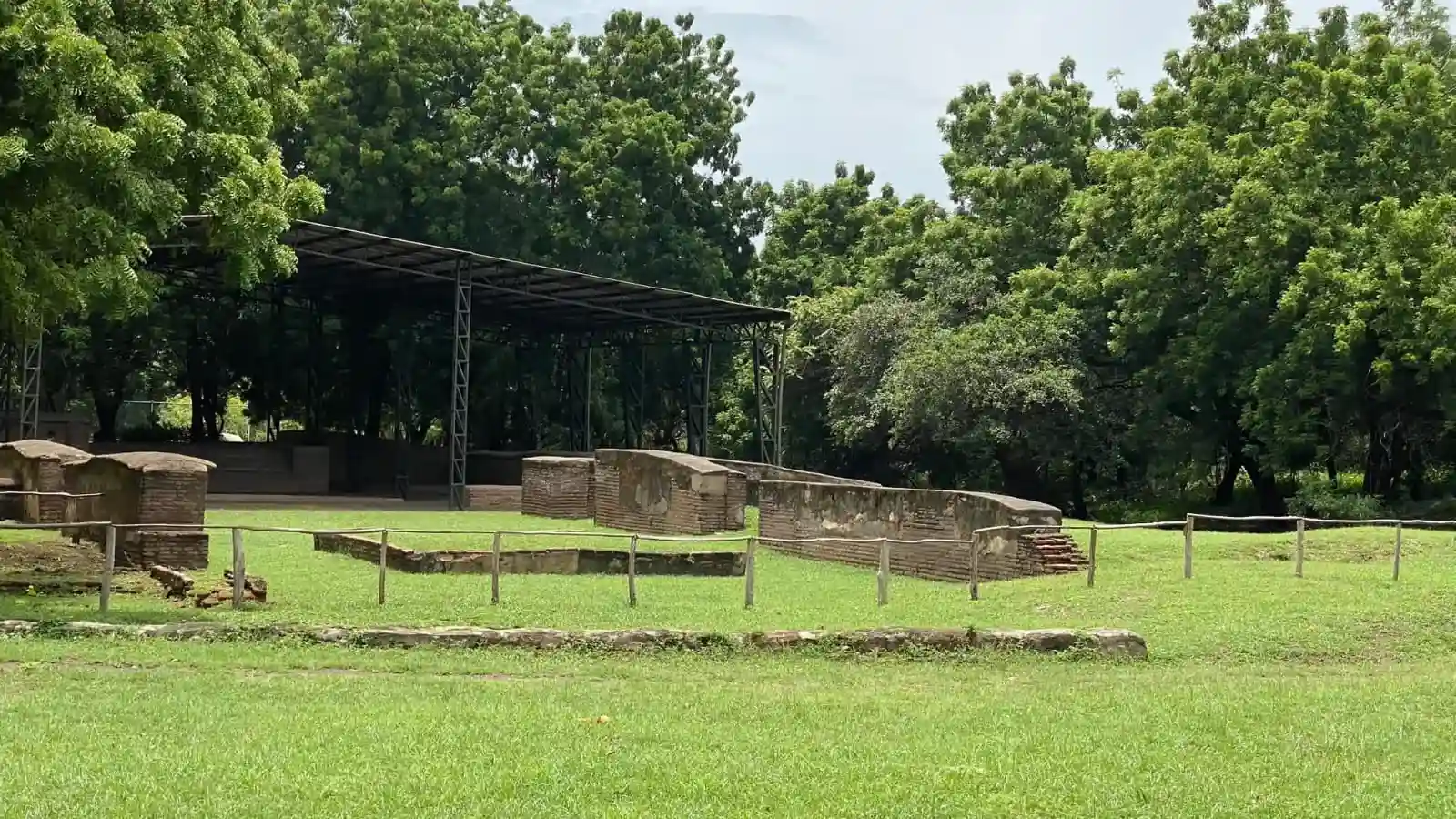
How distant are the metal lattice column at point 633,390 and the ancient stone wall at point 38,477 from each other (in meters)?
21.3

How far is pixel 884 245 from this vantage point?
45.6 meters

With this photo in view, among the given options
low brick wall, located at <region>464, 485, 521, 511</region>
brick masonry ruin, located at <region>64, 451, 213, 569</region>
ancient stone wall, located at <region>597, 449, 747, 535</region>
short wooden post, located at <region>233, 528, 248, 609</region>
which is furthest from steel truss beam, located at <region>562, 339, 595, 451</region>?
short wooden post, located at <region>233, 528, 248, 609</region>

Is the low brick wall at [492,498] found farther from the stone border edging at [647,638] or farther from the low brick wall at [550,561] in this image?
the stone border edging at [647,638]

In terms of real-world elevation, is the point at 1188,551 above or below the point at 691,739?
above

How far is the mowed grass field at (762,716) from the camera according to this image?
5586 millimetres

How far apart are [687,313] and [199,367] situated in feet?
50.2

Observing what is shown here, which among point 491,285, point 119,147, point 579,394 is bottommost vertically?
point 579,394

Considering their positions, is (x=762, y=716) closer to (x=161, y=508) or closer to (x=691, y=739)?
(x=691, y=739)

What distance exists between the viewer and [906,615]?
1198 cm

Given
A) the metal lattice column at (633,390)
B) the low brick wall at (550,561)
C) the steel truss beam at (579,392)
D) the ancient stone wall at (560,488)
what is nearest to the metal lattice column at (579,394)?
the steel truss beam at (579,392)

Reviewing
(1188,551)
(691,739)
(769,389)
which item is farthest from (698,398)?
(691,739)

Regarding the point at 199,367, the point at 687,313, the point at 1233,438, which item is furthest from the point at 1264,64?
the point at 199,367

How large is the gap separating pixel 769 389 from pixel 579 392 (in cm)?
603

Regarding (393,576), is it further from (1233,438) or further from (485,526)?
(1233,438)
